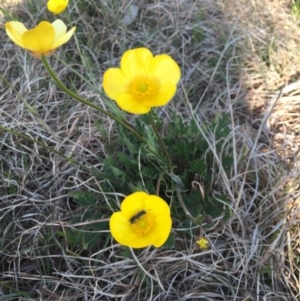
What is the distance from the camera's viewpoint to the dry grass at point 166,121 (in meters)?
1.65

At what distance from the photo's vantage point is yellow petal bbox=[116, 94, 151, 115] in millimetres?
1208

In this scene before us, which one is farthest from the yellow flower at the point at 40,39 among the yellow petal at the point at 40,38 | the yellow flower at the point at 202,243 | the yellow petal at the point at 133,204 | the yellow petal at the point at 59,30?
the yellow flower at the point at 202,243

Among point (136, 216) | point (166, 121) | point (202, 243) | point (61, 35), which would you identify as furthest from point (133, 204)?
point (166, 121)

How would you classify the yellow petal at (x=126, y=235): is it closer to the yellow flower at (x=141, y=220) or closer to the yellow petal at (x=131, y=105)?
the yellow flower at (x=141, y=220)

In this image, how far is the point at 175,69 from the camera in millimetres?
1338

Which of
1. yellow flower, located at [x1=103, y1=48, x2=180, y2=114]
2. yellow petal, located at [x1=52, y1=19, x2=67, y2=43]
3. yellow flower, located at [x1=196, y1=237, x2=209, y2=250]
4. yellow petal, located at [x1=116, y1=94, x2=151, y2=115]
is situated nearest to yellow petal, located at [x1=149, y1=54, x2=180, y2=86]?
yellow flower, located at [x1=103, y1=48, x2=180, y2=114]

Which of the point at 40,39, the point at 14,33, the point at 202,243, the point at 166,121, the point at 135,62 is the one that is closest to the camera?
the point at 40,39

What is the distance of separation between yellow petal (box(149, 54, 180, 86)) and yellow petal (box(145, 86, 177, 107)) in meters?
0.06

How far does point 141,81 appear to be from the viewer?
1.36 meters

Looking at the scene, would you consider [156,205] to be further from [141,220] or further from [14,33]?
[14,33]

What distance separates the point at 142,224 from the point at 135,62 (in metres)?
0.43

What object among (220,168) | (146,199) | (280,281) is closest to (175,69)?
(146,199)

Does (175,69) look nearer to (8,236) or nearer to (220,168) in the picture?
(220,168)

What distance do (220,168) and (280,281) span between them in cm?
40
